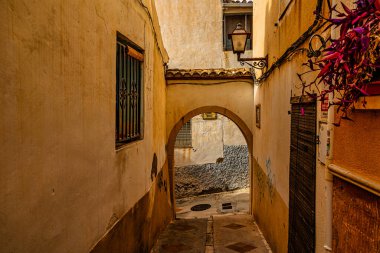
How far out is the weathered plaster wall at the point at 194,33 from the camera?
1717 cm

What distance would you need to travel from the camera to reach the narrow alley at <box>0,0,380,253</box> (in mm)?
2152

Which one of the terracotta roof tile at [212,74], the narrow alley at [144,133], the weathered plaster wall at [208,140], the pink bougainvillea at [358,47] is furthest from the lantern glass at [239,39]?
the weathered plaster wall at [208,140]

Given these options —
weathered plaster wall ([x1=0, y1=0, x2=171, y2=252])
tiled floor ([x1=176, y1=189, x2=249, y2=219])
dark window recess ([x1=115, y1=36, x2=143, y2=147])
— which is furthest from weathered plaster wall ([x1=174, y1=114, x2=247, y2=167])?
weathered plaster wall ([x1=0, y1=0, x2=171, y2=252])

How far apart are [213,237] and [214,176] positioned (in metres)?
7.65

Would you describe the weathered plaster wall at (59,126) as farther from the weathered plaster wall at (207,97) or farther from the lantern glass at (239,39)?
the weathered plaster wall at (207,97)

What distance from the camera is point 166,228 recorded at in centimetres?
921

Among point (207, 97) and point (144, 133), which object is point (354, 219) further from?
point (207, 97)

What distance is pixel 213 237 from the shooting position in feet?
27.2

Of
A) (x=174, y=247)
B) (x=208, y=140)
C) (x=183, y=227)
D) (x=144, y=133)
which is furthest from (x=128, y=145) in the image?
(x=208, y=140)

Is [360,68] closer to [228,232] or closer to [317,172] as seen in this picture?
[317,172]

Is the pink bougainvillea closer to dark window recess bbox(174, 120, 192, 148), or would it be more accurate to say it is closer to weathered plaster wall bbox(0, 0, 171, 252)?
weathered plaster wall bbox(0, 0, 171, 252)

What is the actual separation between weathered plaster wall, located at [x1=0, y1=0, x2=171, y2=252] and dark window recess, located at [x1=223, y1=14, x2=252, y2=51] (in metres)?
13.1

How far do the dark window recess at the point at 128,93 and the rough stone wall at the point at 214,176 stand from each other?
32.4 feet

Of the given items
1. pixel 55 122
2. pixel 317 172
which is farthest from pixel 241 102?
pixel 55 122
